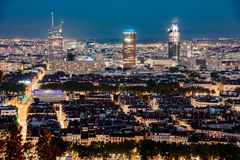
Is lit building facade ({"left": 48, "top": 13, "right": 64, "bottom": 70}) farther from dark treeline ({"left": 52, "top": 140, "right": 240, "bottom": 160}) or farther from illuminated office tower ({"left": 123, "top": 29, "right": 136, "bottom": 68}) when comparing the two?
dark treeline ({"left": 52, "top": 140, "right": 240, "bottom": 160})

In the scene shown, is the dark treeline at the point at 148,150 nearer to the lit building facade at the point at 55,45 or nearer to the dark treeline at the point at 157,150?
the dark treeline at the point at 157,150

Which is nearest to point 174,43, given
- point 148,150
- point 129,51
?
point 129,51

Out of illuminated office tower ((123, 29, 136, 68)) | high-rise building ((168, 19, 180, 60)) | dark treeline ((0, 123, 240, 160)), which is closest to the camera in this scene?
dark treeline ((0, 123, 240, 160))

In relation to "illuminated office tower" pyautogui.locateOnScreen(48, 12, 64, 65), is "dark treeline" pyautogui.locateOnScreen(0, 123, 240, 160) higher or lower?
lower

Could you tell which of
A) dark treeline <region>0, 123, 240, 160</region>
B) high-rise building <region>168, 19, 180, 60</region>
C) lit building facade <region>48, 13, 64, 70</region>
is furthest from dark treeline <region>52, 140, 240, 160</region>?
high-rise building <region>168, 19, 180, 60</region>

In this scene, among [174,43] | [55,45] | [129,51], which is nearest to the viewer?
[129,51]

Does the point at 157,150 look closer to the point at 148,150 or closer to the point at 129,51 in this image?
the point at 148,150

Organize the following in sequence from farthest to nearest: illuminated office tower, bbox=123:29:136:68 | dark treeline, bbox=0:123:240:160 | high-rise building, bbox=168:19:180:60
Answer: high-rise building, bbox=168:19:180:60, illuminated office tower, bbox=123:29:136:68, dark treeline, bbox=0:123:240:160

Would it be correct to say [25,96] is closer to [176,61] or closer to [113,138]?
[113,138]
